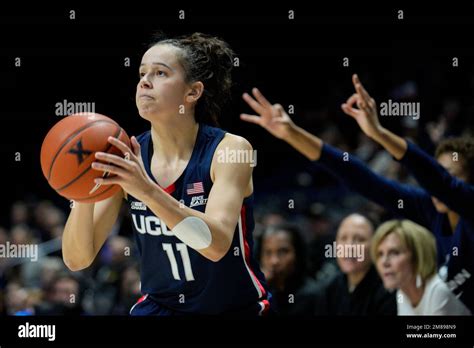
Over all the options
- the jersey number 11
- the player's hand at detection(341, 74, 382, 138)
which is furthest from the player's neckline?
the player's hand at detection(341, 74, 382, 138)

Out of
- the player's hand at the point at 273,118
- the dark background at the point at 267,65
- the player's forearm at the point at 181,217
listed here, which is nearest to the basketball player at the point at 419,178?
the player's hand at the point at 273,118

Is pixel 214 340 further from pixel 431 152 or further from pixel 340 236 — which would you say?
pixel 431 152

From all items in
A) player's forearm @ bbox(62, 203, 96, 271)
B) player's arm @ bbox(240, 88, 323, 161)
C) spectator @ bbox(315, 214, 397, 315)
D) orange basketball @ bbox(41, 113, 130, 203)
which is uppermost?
player's arm @ bbox(240, 88, 323, 161)

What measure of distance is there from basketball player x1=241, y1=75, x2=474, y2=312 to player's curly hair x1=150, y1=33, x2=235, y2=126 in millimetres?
555

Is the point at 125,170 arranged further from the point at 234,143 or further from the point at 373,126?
the point at 373,126

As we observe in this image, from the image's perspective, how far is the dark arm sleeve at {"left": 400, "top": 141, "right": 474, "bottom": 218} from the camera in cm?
433

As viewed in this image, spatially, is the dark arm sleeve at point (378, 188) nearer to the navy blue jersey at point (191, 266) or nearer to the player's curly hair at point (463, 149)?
the player's curly hair at point (463, 149)

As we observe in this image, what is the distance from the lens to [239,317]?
11.5ft

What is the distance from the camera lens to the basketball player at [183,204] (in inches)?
134

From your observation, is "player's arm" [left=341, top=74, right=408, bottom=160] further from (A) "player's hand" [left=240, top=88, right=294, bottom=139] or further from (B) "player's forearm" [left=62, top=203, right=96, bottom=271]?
(B) "player's forearm" [left=62, top=203, right=96, bottom=271]

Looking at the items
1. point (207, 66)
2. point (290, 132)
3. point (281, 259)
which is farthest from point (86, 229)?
point (281, 259)

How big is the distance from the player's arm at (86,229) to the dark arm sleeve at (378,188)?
4.81 ft

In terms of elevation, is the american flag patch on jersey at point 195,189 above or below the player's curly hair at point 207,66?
below

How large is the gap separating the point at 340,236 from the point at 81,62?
444cm
